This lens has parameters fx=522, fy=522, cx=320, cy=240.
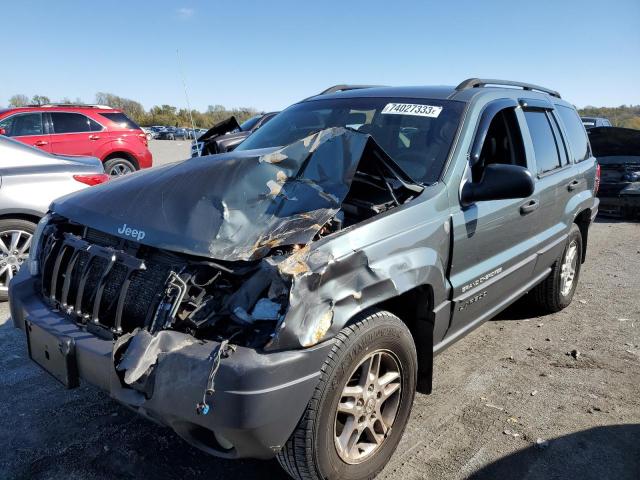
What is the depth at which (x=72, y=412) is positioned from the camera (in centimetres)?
310

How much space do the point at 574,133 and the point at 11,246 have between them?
5.32 meters

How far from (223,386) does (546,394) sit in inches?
98.0

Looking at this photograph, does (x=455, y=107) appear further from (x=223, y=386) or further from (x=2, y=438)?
(x=2, y=438)

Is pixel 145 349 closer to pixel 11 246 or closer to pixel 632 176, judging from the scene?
pixel 11 246

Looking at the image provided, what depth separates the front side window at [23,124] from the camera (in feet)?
33.8

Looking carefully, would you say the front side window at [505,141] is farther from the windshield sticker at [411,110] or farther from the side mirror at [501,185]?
the side mirror at [501,185]

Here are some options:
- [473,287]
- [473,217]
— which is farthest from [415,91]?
[473,287]

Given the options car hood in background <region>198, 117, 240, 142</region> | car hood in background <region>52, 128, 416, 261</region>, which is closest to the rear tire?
car hood in background <region>52, 128, 416, 261</region>

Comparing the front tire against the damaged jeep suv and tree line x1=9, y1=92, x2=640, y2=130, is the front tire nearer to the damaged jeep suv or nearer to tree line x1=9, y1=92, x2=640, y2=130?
the damaged jeep suv

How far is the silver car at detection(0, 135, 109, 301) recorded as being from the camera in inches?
185

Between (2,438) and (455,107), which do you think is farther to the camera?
(455,107)

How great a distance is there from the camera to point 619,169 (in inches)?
379

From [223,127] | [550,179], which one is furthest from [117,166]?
[550,179]

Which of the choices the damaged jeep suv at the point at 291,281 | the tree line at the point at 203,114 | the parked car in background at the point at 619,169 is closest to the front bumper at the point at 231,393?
the damaged jeep suv at the point at 291,281
